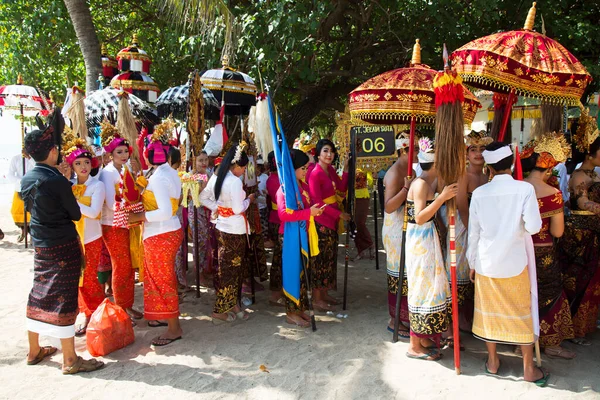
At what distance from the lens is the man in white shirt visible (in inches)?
134

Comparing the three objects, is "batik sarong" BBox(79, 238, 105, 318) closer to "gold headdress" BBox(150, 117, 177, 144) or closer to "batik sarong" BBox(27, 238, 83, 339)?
"batik sarong" BBox(27, 238, 83, 339)

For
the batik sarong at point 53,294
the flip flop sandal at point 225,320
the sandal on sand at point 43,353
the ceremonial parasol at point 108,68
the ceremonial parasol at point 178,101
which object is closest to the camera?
the batik sarong at point 53,294

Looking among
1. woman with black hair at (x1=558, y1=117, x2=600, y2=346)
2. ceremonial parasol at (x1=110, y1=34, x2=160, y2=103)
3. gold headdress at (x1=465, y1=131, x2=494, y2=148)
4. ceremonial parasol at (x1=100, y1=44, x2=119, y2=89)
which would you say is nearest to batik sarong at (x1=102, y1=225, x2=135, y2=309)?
gold headdress at (x1=465, y1=131, x2=494, y2=148)

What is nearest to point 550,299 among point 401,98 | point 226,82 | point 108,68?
point 401,98

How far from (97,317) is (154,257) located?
718mm

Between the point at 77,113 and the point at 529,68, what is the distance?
5.41 metres

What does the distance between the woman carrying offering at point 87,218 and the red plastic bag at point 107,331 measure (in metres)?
0.49

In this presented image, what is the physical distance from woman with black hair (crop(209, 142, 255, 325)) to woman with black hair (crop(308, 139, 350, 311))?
0.83 m

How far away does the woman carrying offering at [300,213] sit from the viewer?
4547 mm

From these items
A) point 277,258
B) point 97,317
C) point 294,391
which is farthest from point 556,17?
point 97,317

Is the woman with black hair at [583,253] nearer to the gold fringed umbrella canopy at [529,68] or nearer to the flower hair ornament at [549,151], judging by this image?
the flower hair ornament at [549,151]

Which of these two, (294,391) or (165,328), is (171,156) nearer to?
(165,328)

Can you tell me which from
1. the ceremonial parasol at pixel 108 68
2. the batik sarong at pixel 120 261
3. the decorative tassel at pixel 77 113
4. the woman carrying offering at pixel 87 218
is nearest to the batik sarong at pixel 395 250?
the batik sarong at pixel 120 261

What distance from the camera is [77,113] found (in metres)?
6.12
